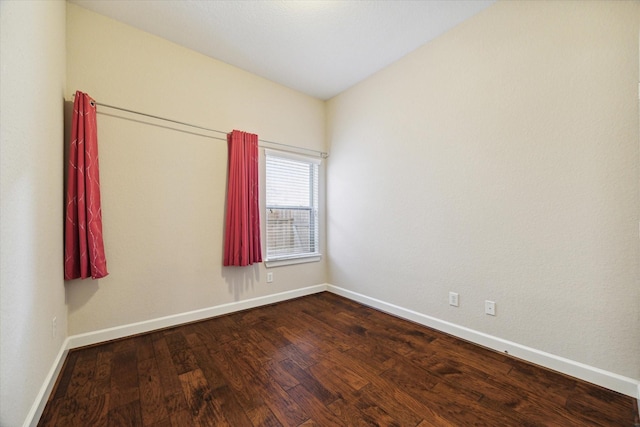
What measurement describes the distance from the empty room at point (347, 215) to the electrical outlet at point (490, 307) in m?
0.02

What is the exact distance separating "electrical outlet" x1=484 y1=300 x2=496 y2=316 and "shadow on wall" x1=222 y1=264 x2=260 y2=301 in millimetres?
2427

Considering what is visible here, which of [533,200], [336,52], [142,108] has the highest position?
[336,52]

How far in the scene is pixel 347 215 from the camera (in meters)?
3.50

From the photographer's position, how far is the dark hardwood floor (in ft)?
4.55

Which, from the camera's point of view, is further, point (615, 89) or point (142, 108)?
point (142, 108)

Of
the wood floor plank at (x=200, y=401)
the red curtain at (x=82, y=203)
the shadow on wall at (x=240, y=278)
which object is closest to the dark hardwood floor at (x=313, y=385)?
the wood floor plank at (x=200, y=401)

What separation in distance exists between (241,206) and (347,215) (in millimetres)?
1447

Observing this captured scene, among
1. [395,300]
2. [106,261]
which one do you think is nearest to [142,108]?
[106,261]

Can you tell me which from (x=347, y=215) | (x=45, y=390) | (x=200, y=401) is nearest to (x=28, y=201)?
(x=45, y=390)

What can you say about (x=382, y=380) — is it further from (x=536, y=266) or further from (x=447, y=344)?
(x=536, y=266)

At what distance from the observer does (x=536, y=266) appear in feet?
6.24

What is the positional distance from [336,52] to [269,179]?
166cm

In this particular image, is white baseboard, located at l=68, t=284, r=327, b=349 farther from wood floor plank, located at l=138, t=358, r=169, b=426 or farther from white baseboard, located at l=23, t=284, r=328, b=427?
wood floor plank, located at l=138, t=358, r=169, b=426

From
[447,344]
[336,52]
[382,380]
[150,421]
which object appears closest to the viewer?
[150,421]
